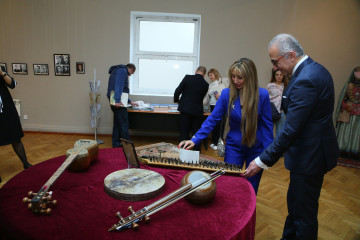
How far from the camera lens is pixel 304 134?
137 centimetres

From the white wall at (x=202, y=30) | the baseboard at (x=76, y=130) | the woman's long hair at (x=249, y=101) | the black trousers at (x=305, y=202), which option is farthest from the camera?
the baseboard at (x=76, y=130)

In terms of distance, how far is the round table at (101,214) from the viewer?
840 millimetres

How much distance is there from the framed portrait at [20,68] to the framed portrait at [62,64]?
0.69 metres

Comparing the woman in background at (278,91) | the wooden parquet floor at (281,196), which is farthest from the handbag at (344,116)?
the woman in background at (278,91)

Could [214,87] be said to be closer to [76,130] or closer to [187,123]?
[187,123]

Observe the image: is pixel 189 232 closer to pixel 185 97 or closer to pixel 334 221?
pixel 334 221

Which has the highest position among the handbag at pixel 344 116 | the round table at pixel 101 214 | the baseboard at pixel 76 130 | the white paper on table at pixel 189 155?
the white paper on table at pixel 189 155

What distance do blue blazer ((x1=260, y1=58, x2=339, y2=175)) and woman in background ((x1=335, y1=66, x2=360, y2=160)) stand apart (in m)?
3.97

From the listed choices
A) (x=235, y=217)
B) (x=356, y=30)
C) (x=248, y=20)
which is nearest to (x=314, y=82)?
(x=235, y=217)

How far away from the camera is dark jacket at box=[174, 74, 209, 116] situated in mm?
4070

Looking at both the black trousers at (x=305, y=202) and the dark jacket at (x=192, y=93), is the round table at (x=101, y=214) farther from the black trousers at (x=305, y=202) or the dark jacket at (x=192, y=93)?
the dark jacket at (x=192, y=93)

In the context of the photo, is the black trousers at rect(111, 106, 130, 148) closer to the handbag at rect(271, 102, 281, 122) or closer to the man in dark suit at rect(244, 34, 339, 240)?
the handbag at rect(271, 102, 281, 122)

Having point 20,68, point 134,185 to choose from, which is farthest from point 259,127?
point 20,68

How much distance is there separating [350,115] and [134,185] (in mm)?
5014
